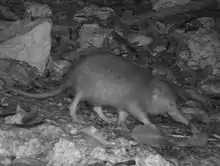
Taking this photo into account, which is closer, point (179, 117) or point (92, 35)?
point (179, 117)

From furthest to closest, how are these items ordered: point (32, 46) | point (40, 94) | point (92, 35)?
1. point (92, 35)
2. point (32, 46)
3. point (40, 94)

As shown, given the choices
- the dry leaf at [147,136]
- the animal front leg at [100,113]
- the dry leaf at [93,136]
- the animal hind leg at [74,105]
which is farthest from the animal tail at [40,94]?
the dry leaf at [147,136]

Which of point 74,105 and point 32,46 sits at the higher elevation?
point 32,46

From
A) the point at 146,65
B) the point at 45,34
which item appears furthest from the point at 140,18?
the point at 45,34

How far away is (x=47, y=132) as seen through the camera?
2.25m

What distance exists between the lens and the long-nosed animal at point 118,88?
2.45m

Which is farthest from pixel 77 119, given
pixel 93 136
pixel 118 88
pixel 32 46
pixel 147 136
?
pixel 32 46

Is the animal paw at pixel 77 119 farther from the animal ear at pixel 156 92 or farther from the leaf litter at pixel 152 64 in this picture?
the animal ear at pixel 156 92

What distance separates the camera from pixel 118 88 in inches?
96.6

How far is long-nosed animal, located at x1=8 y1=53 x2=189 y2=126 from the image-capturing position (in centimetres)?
245

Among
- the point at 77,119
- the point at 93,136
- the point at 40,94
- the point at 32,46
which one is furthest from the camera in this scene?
the point at 32,46

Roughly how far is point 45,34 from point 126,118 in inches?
35.2

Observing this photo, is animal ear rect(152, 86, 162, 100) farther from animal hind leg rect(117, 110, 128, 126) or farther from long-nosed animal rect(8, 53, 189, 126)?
animal hind leg rect(117, 110, 128, 126)

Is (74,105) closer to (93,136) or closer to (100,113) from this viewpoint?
(100,113)
